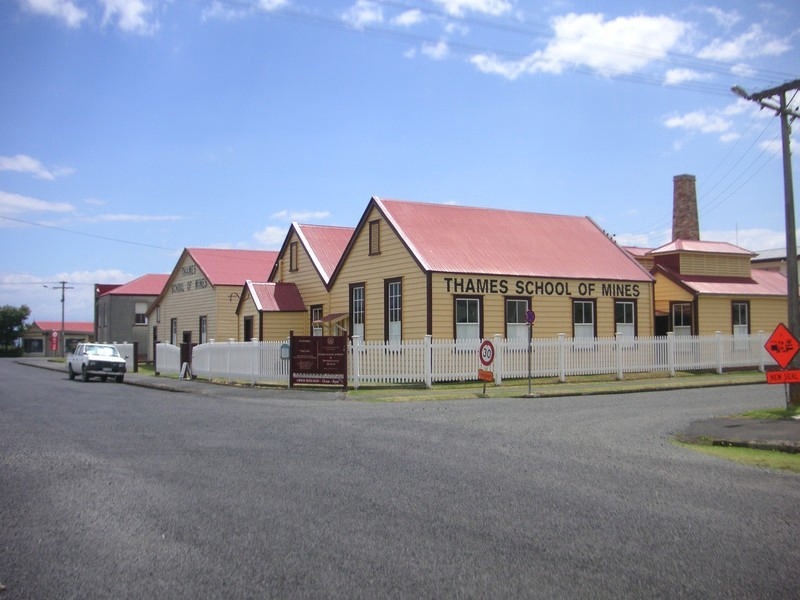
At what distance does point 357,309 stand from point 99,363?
1117 cm

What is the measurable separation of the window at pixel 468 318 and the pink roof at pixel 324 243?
8.49 metres

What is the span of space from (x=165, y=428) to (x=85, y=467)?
418 cm

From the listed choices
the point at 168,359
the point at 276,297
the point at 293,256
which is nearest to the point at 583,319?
the point at 276,297

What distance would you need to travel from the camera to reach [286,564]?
5.94 meters

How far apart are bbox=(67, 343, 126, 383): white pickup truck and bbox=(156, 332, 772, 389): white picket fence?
122 inches

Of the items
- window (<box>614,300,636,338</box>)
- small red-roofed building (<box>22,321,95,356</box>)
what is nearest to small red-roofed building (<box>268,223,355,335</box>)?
window (<box>614,300,636,338</box>)

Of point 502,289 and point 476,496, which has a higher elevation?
point 502,289

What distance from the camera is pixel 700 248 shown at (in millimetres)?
35719

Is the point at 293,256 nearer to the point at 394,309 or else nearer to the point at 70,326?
the point at 394,309

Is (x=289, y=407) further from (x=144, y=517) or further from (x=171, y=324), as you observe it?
(x=171, y=324)

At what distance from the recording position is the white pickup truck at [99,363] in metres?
32.9

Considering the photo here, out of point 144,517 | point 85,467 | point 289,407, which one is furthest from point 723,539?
point 289,407

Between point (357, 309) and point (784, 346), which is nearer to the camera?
point (784, 346)

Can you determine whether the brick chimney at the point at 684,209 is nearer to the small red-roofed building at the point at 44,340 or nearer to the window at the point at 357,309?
the window at the point at 357,309
